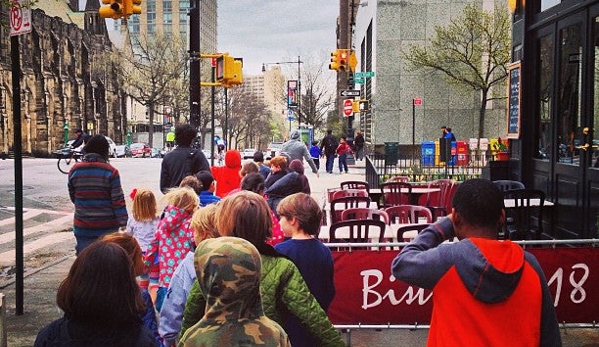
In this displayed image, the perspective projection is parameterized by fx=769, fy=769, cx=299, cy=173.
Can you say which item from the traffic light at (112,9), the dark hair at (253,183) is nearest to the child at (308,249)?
the dark hair at (253,183)

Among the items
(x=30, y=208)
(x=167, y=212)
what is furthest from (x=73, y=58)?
(x=167, y=212)

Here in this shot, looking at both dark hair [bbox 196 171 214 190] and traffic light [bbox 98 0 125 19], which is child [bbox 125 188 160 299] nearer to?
dark hair [bbox 196 171 214 190]

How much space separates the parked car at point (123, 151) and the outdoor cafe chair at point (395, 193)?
60.1m

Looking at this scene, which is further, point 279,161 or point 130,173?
point 130,173

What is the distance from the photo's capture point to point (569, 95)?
35.1 ft

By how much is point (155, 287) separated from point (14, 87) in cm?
273

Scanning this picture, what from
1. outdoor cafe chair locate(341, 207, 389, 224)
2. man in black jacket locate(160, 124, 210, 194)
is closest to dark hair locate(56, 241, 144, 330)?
outdoor cafe chair locate(341, 207, 389, 224)

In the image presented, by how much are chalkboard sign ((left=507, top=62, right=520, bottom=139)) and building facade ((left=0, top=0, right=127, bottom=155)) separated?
55.7 metres

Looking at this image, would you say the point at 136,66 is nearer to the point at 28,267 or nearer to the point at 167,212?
the point at 28,267

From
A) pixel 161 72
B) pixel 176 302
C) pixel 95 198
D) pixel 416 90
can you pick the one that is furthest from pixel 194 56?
pixel 161 72

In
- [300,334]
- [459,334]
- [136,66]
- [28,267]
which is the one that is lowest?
[28,267]

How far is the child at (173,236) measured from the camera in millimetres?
6141

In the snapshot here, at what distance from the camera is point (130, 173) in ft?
117

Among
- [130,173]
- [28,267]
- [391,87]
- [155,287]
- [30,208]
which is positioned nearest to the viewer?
[155,287]
